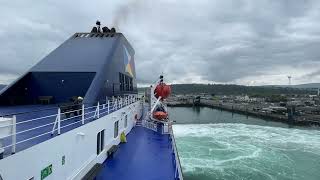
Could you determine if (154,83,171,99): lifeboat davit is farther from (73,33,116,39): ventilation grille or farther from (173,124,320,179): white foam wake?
(73,33,116,39): ventilation grille

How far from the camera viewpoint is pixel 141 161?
10.6 m

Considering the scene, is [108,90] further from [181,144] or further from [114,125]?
[181,144]

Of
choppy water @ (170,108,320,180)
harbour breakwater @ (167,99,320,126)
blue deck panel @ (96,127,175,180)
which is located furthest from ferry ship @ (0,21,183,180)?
harbour breakwater @ (167,99,320,126)

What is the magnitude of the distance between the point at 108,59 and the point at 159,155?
5351mm

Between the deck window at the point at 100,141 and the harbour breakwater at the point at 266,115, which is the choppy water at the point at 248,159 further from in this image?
the harbour breakwater at the point at 266,115

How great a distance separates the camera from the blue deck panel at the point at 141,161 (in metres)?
9.11

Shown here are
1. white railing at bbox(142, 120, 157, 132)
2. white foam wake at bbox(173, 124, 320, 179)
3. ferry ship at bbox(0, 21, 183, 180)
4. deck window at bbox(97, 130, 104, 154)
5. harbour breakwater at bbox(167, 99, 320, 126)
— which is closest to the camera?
ferry ship at bbox(0, 21, 183, 180)

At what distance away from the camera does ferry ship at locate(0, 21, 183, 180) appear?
5441 mm

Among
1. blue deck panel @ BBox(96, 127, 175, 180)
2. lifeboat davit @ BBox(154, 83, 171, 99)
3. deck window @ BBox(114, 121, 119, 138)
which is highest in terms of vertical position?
lifeboat davit @ BBox(154, 83, 171, 99)

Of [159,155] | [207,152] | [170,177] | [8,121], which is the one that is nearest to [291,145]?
[207,152]

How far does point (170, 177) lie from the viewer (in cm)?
904

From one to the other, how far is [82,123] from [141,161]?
3.47 meters

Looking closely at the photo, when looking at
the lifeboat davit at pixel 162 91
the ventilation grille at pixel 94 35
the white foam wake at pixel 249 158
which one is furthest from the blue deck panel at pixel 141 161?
the lifeboat davit at pixel 162 91

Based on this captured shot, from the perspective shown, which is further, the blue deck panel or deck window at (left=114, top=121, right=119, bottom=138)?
deck window at (left=114, top=121, right=119, bottom=138)
